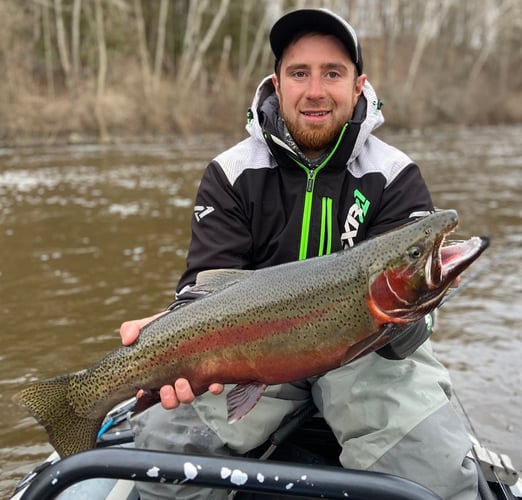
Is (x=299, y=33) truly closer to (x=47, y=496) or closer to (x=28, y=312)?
(x=47, y=496)

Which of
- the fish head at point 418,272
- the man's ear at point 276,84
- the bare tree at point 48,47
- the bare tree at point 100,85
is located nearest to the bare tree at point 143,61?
the bare tree at point 100,85

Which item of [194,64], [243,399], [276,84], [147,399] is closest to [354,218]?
[276,84]

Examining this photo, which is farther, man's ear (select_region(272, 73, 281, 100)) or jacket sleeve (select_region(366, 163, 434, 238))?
man's ear (select_region(272, 73, 281, 100))

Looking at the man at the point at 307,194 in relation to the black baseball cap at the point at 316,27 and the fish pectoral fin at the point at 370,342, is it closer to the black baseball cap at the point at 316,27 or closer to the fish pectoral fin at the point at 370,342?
the black baseball cap at the point at 316,27

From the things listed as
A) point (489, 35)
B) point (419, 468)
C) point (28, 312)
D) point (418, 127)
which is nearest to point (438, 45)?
point (489, 35)

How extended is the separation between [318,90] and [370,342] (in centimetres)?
139

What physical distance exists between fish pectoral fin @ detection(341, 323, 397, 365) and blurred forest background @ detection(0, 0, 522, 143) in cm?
2316

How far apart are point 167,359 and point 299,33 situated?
1700 mm

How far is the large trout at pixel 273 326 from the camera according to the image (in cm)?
194

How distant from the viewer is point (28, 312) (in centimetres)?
614

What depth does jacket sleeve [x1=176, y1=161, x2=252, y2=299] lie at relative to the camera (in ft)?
9.28

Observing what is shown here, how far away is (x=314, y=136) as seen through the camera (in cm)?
296

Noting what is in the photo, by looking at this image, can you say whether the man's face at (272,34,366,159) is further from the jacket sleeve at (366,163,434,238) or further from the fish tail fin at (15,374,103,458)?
the fish tail fin at (15,374,103,458)

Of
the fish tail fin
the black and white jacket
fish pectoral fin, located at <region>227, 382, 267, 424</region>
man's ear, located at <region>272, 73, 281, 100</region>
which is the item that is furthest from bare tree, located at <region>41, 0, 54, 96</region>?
fish pectoral fin, located at <region>227, 382, 267, 424</region>
